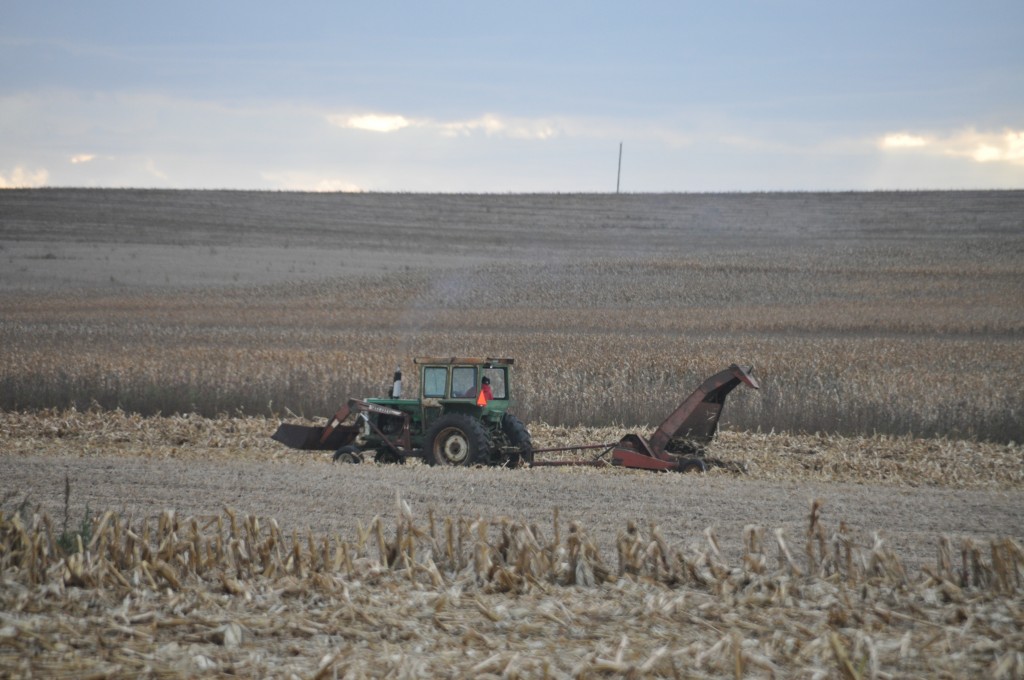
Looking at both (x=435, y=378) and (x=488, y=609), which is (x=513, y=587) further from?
(x=435, y=378)

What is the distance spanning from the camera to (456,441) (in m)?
12.6

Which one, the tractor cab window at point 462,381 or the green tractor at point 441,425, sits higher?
the tractor cab window at point 462,381

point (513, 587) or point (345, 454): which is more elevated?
point (513, 587)

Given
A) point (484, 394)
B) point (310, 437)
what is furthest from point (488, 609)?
point (310, 437)

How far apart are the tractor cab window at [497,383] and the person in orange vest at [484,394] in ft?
0.80

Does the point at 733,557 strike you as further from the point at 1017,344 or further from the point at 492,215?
the point at 492,215

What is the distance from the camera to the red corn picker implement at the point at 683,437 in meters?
12.4

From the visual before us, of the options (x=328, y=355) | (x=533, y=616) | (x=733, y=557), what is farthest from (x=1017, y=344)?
(x=533, y=616)

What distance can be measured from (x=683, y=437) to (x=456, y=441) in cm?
282

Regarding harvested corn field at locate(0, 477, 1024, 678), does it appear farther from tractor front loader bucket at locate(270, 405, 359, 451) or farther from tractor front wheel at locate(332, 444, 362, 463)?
tractor front loader bucket at locate(270, 405, 359, 451)

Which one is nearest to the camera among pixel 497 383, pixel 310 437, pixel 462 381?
pixel 462 381

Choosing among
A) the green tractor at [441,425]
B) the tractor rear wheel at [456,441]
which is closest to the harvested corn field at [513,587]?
the tractor rear wheel at [456,441]

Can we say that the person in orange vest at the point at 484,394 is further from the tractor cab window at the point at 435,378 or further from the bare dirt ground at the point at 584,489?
the bare dirt ground at the point at 584,489

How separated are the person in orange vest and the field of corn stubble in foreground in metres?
1.34
